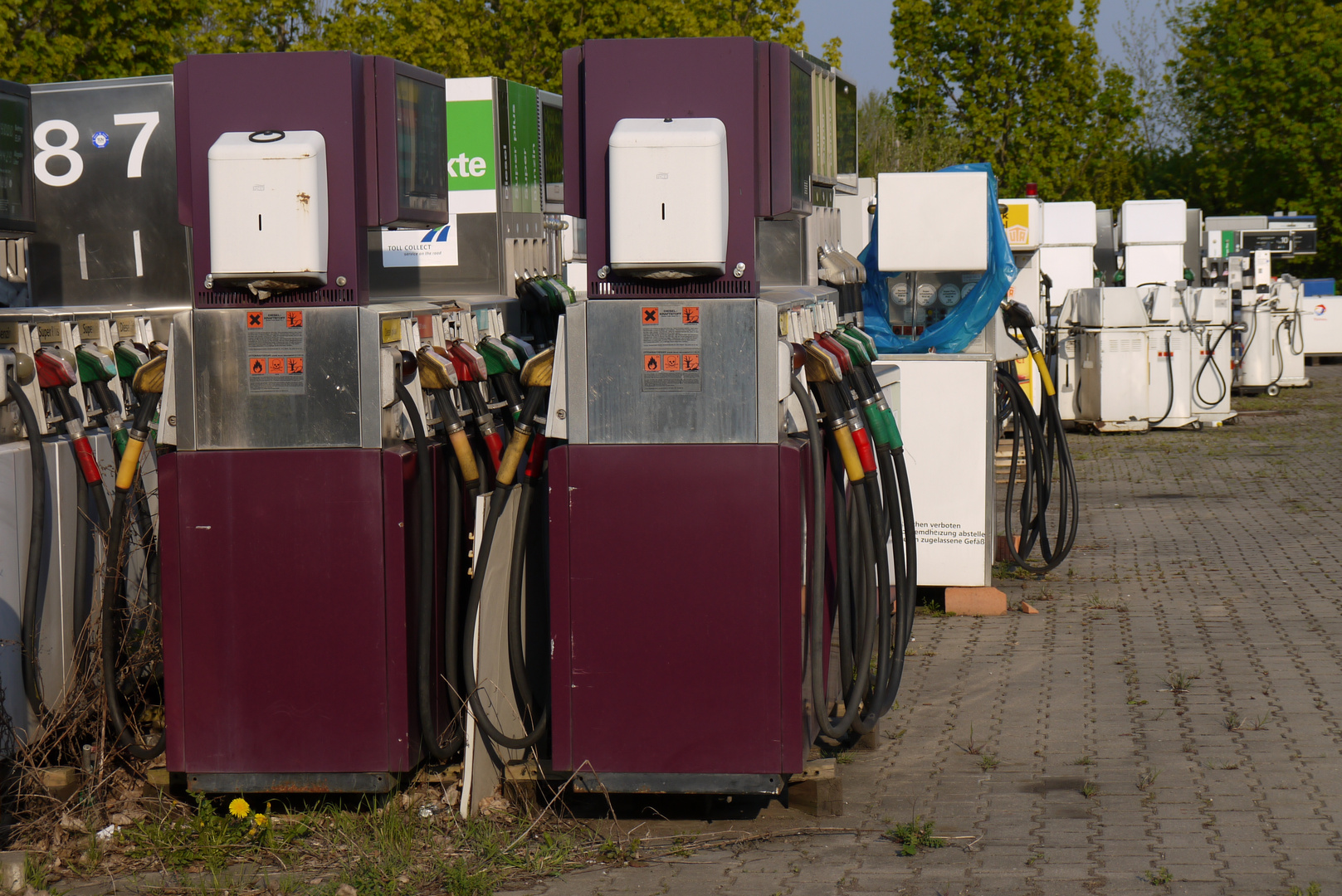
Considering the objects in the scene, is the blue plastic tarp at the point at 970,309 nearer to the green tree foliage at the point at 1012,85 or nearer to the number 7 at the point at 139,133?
the number 7 at the point at 139,133

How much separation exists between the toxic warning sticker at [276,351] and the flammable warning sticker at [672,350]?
1.00 meters

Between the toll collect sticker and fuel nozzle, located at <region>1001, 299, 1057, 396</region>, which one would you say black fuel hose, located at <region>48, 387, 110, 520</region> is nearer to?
the toll collect sticker

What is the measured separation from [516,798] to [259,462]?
1312 millimetres

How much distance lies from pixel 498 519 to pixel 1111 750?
2.49 metres

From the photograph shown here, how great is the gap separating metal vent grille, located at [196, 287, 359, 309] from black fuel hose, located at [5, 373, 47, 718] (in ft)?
2.22

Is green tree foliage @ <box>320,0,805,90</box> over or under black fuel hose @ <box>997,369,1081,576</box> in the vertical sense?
over

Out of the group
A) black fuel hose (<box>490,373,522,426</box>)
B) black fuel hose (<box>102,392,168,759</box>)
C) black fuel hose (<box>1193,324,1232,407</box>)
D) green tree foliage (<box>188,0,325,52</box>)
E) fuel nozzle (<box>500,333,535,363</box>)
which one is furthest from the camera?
green tree foliage (<box>188,0,325,52</box>)

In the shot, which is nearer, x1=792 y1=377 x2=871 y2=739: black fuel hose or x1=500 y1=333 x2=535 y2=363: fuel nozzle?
x1=792 y1=377 x2=871 y2=739: black fuel hose

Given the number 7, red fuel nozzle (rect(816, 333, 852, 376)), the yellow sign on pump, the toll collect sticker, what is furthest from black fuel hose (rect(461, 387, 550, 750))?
the yellow sign on pump

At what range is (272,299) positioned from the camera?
4285 millimetres

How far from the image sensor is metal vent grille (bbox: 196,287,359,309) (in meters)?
4.28

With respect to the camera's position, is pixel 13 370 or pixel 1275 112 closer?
pixel 13 370

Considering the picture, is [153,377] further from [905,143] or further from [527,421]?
[905,143]

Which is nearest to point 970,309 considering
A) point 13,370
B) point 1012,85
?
point 13,370
